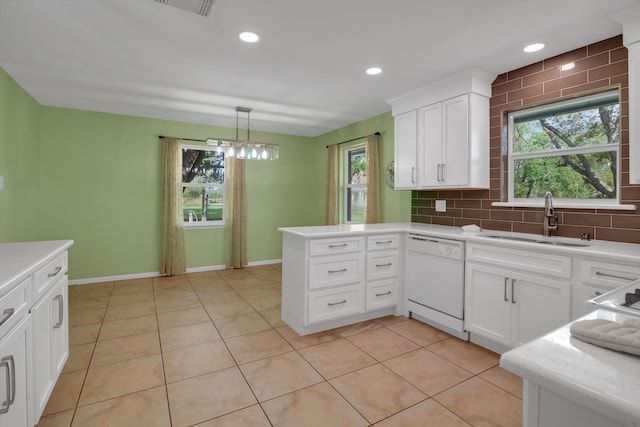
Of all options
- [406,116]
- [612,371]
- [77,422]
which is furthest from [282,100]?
[612,371]

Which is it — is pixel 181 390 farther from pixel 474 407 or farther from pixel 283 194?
pixel 283 194

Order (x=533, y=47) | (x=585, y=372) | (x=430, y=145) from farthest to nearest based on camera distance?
(x=430, y=145) → (x=533, y=47) → (x=585, y=372)

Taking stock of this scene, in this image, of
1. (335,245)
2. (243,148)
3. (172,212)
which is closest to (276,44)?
(243,148)

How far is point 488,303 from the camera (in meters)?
2.55

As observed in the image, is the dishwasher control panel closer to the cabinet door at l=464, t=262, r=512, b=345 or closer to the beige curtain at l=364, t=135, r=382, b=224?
Result: the cabinet door at l=464, t=262, r=512, b=345

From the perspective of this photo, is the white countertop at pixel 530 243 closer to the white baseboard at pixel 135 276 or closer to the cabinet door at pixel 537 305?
the cabinet door at pixel 537 305

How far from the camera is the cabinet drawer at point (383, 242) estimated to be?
3.12 m

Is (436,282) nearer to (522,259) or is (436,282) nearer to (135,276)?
(522,259)

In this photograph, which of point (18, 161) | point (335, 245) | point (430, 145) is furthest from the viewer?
point (18, 161)

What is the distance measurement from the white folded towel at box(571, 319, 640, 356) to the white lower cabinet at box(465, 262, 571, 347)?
1.55 m

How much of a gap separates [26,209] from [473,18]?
4974 millimetres

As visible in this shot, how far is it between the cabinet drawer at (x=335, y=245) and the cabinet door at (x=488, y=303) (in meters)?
0.97

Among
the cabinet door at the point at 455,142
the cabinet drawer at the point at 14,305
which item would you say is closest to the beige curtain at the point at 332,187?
the cabinet door at the point at 455,142

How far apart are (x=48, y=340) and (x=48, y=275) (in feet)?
1.21
